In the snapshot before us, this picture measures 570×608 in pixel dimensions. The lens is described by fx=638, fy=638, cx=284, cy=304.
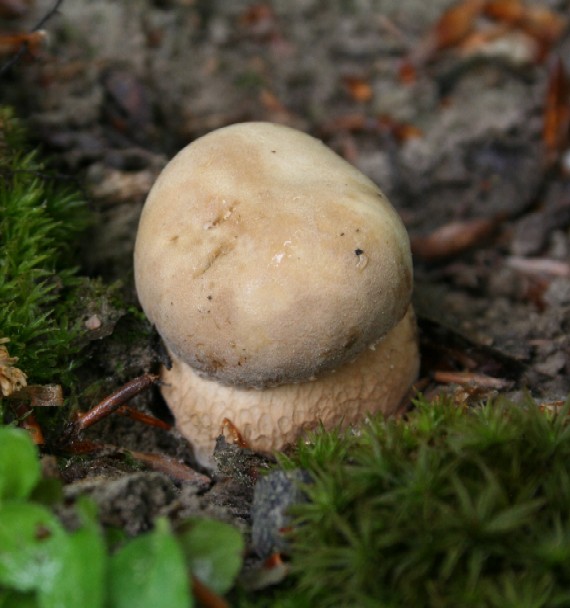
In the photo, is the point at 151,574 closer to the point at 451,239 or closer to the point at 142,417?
the point at 142,417

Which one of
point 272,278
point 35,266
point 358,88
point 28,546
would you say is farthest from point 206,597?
point 358,88

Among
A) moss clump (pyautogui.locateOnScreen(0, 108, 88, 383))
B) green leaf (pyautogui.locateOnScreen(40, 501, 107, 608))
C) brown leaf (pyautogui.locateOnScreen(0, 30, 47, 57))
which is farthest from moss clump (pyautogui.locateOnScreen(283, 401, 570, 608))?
brown leaf (pyautogui.locateOnScreen(0, 30, 47, 57))

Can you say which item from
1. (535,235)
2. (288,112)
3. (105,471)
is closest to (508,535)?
(105,471)

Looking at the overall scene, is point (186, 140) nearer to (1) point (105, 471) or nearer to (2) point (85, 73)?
(2) point (85, 73)

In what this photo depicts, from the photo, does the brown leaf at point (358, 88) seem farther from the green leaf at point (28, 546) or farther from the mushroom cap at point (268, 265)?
the green leaf at point (28, 546)

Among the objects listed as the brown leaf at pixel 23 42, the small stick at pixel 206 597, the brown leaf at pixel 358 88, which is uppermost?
the brown leaf at pixel 23 42

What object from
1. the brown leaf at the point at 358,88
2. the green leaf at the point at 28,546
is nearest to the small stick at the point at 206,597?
the green leaf at the point at 28,546

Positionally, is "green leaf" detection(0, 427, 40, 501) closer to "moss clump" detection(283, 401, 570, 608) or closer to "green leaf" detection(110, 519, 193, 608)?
"green leaf" detection(110, 519, 193, 608)
